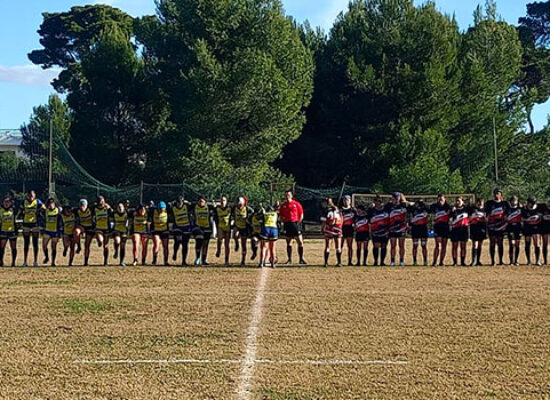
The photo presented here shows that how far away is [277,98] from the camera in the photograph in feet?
A: 120

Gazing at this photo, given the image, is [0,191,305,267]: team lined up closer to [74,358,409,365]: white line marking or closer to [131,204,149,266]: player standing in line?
[131,204,149,266]: player standing in line

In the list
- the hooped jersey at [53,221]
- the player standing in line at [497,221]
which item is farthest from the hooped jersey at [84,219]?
the player standing in line at [497,221]

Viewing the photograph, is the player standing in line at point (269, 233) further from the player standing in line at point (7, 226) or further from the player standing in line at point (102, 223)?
the player standing in line at point (7, 226)

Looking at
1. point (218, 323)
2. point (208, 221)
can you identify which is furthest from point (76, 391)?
point (208, 221)

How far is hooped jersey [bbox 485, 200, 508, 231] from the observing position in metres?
17.9

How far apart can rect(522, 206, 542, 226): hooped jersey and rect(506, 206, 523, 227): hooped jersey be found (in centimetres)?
16

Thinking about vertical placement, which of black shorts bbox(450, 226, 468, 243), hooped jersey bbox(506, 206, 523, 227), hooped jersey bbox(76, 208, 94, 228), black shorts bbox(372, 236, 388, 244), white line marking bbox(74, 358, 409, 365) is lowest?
white line marking bbox(74, 358, 409, 365)

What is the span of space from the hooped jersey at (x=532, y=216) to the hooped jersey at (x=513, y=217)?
16 centimetres

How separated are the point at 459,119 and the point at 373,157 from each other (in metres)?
5.69

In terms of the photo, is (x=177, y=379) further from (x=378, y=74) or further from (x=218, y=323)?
(x=378, y=74)

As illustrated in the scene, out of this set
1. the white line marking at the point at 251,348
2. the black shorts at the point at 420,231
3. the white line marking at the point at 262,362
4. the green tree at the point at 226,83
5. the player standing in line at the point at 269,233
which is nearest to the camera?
the white line marking at the point at 251,348

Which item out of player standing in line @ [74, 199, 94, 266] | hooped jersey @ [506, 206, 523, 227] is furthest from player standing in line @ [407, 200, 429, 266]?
player standing in line @ [74, 199, 94, 266]

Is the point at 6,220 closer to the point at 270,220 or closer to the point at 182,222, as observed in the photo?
the point at 182,222

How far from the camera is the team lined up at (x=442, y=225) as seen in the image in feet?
57.8
